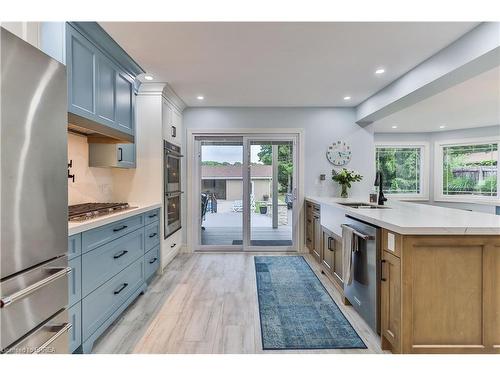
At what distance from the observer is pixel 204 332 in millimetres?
2160

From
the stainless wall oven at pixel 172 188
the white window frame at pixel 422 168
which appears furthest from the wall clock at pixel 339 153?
the white window frame at pixel 422 168

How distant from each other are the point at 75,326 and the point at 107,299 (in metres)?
0.40

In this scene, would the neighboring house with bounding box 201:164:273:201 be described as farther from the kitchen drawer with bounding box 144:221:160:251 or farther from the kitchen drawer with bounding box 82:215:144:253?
the kitchen drawer with bounding box 82:215:144:253

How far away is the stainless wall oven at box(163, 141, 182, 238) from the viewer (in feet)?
11.8

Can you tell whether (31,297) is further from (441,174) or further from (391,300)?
(441,174)

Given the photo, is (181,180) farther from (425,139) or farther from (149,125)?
(425,139)

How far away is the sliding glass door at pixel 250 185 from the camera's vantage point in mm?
4605

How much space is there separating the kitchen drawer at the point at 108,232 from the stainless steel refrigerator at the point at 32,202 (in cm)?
34

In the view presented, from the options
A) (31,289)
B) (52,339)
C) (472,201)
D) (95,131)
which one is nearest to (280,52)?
(95,131)

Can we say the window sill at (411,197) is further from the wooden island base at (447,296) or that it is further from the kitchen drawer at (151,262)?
the kitchen drawer at (151,262)

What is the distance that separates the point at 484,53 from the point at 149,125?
3.39 m

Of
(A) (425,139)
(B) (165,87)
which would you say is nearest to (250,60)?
(B) (165,87)

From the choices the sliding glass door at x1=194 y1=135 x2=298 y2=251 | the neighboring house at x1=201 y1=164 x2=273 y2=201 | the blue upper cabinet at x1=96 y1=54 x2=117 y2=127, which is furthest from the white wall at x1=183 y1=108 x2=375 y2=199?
the blue upper cabinet at x1=96 y1=54 x2=117 y2=127
